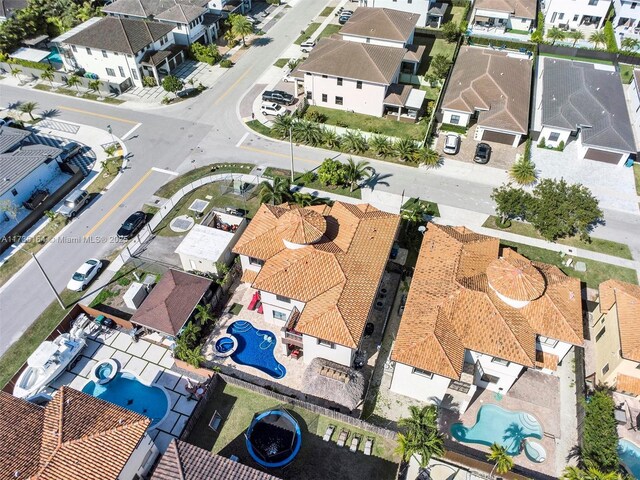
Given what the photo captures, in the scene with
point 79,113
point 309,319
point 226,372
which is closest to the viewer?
point 309,319

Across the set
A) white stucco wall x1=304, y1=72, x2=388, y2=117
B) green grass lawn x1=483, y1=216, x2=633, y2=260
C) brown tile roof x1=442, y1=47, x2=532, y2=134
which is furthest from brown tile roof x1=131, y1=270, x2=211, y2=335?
brown tile roof x1=442, y1=47, x2=532, y2=134

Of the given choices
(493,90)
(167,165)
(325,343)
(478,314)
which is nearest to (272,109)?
(167,165)

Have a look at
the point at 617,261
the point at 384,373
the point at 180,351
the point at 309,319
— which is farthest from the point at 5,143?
the point at 617,261

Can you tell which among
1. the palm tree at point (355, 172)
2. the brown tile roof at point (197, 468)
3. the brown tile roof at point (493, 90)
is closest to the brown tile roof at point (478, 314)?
the brown tile roof at point (197, 468)

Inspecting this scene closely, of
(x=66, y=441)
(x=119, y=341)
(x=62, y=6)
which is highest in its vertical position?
(x=62, y=6)

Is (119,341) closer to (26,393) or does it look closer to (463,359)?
(26,393)

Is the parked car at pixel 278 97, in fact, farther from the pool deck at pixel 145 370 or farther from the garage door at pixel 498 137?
the pool deck at pixel 145 370
